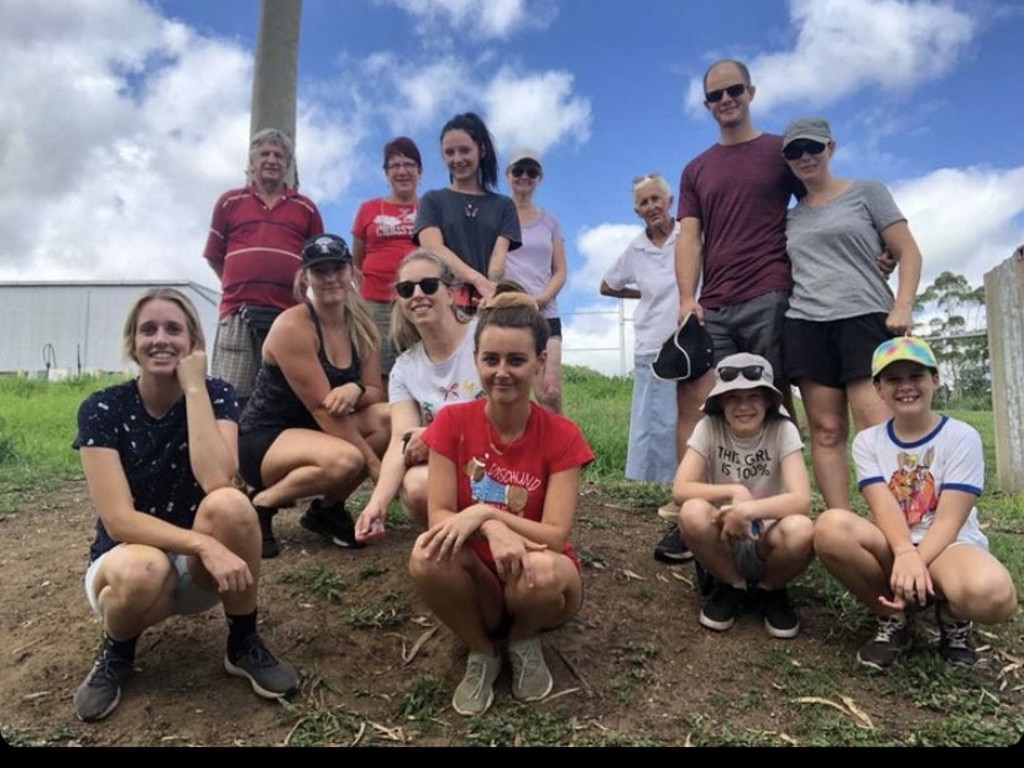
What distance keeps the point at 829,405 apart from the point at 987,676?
1.20 m

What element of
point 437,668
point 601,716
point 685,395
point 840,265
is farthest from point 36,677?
point 840,265

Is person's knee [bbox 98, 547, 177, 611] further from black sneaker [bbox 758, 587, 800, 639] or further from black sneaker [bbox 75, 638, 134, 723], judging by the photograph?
black sneaker [bbox 758, 587, 800, 639]

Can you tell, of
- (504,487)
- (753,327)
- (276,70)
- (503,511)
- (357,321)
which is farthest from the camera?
(276,70)

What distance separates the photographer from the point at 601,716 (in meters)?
2.77

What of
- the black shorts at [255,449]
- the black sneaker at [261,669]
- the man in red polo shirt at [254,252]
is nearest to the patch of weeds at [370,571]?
the black shorts at [255,449]

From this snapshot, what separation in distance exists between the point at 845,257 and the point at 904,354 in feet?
2.46

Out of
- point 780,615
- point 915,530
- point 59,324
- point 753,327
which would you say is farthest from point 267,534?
point 59,324

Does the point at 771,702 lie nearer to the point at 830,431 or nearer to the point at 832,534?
the point at 832,534

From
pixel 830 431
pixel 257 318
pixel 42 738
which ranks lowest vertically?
pixel 42 738

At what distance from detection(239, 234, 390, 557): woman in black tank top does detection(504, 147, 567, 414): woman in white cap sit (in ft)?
3.86

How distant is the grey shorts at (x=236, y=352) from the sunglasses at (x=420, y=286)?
1.45 m

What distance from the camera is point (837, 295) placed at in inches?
142

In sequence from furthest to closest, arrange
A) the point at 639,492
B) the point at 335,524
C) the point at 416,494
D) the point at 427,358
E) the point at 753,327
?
the point at 639,492 → the point at 335,524 → the point at 753,327 → the point at 427,358 → the point at 416,494
